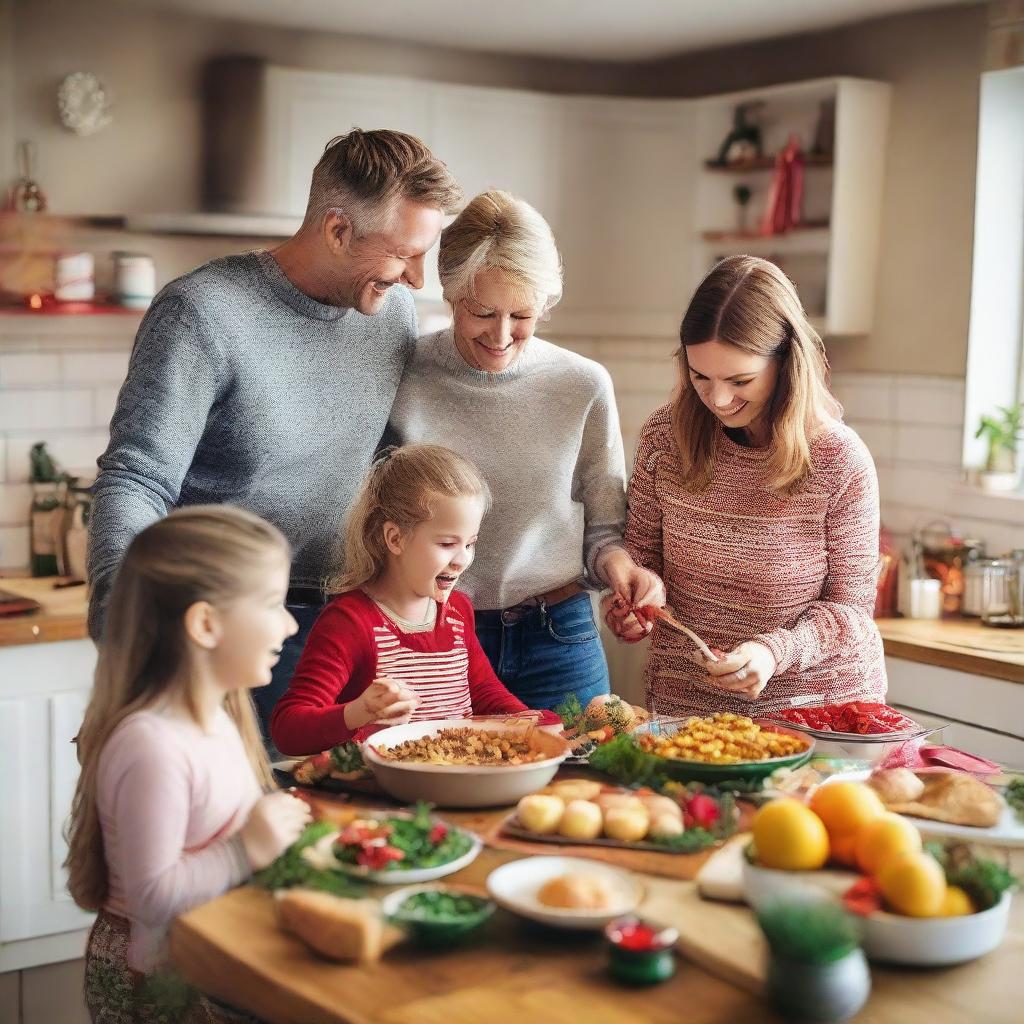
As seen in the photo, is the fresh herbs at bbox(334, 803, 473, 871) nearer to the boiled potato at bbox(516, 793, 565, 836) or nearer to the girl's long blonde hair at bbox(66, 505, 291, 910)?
the boiled potato at bbox(516, 793, 565, 836)

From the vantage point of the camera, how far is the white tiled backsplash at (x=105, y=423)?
13.3 feet

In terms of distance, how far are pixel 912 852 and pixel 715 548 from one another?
1.02 meters

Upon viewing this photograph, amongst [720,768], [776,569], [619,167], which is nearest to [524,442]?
[776,569]

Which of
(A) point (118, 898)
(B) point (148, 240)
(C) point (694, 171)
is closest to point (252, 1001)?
(A) point (118, 898)

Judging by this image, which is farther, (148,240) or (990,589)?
(148,240)

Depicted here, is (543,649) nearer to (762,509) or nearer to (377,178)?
(762,509)

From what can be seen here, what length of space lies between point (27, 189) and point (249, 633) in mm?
2801

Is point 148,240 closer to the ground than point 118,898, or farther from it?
farther from it

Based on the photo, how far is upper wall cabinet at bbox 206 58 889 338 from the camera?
4227 mm

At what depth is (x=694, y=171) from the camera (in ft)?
15.9

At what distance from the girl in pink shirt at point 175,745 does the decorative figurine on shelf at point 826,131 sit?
313 centimetres

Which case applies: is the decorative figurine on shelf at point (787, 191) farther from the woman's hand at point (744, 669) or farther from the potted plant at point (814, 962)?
the potted plant at point (814, 962)

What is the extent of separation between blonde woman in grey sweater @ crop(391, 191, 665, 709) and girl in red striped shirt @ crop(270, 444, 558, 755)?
0.21 metres

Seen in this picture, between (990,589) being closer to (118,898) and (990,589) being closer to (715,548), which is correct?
(715,548)
